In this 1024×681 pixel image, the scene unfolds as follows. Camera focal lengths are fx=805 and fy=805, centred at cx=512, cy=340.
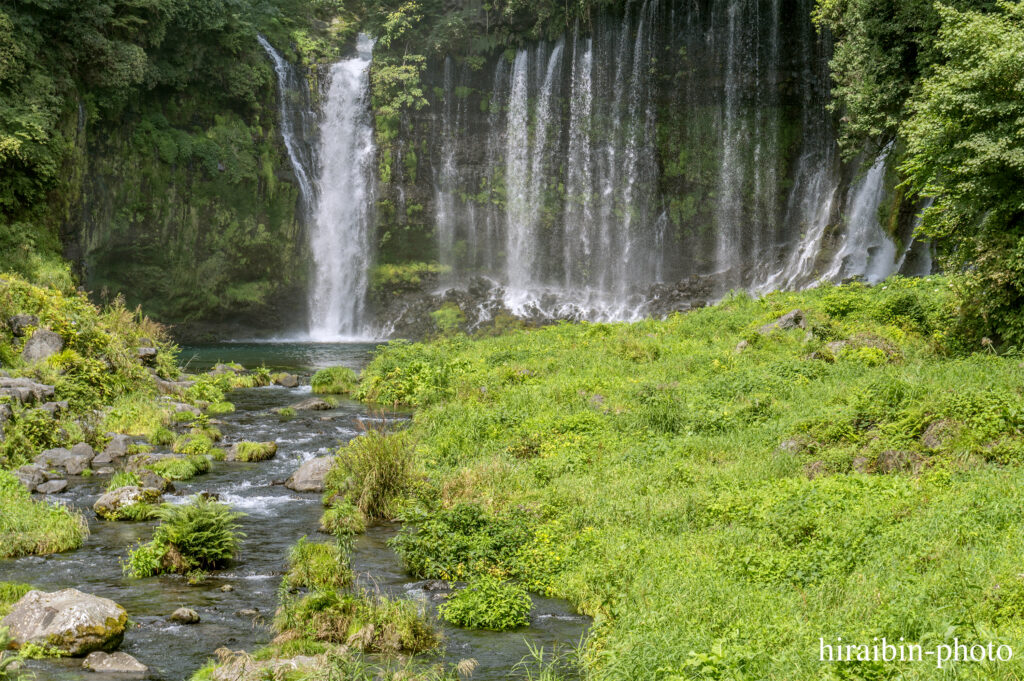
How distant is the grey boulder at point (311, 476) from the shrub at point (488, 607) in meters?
5.64

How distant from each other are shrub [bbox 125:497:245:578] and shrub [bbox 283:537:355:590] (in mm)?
1034

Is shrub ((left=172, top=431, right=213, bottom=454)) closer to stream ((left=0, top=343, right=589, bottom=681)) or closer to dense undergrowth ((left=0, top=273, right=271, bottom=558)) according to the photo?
dense undergrowth ((left=0, top=273, right=271, bottom=558))

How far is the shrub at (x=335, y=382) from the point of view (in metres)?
24.0

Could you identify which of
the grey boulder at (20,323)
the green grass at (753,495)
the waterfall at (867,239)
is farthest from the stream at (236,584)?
the waterfall at (867,239)

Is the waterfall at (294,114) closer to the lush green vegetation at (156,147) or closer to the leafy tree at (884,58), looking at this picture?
the lush green vegetation at (156,147)

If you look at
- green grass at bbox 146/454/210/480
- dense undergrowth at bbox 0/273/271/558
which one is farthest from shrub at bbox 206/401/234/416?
green grass at bbox 146/454/210/480

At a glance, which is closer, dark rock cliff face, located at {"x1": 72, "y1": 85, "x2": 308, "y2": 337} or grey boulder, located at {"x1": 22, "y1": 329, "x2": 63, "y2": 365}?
grey boulder, located at {"x1": 22, "y1": 329, "x2": 63, "y2": 365}

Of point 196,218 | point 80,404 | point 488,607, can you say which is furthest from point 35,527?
point 196,218

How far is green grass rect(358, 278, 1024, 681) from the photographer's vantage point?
653 cm

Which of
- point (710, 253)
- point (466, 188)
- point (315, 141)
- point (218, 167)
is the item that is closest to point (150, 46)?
point (218, 167)

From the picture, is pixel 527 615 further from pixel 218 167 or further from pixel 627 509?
pixel 218 167

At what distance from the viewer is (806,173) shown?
132 feet

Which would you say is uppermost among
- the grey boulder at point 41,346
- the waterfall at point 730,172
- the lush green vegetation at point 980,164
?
the waterfall at point 730,172

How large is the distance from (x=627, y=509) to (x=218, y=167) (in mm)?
34870
